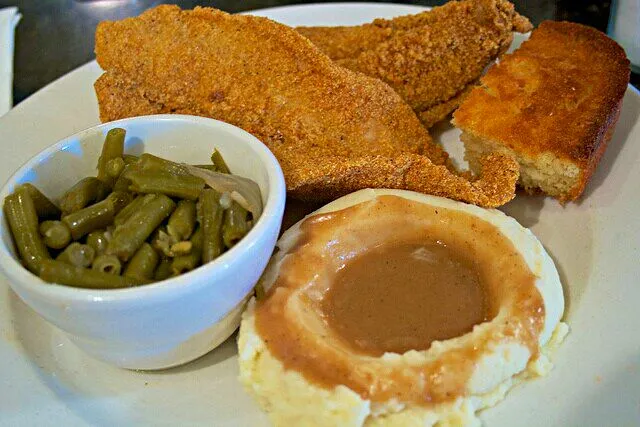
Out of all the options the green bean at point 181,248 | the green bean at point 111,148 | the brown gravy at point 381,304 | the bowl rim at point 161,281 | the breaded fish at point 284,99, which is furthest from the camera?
the breaded fish at point 284,99

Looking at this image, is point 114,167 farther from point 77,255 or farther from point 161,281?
point 161,281

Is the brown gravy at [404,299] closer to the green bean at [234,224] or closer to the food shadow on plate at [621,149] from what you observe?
the green bean at [234,224]

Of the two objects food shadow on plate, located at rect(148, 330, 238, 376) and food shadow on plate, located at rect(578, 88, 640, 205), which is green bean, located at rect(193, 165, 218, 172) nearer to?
food shadow on plate, located at rect(148, 330, 238, 376)

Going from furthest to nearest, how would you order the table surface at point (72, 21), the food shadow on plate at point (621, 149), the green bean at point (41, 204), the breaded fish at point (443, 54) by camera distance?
the table surface at point (72, 21)
the breaded fish at point (443, 54)
the food shadow on plate at point (621, 149)
the green bean at point (41, 204)

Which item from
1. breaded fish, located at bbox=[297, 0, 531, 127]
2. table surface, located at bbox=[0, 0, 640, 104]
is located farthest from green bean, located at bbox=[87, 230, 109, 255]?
table surface, located at bbox=[0, 0, 640, 104]

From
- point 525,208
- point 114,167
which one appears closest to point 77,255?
point 114,167

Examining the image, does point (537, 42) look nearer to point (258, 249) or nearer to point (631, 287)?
point (631, 287)

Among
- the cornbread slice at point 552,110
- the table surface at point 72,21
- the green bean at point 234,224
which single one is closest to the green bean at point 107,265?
the green bean at point 234,224
